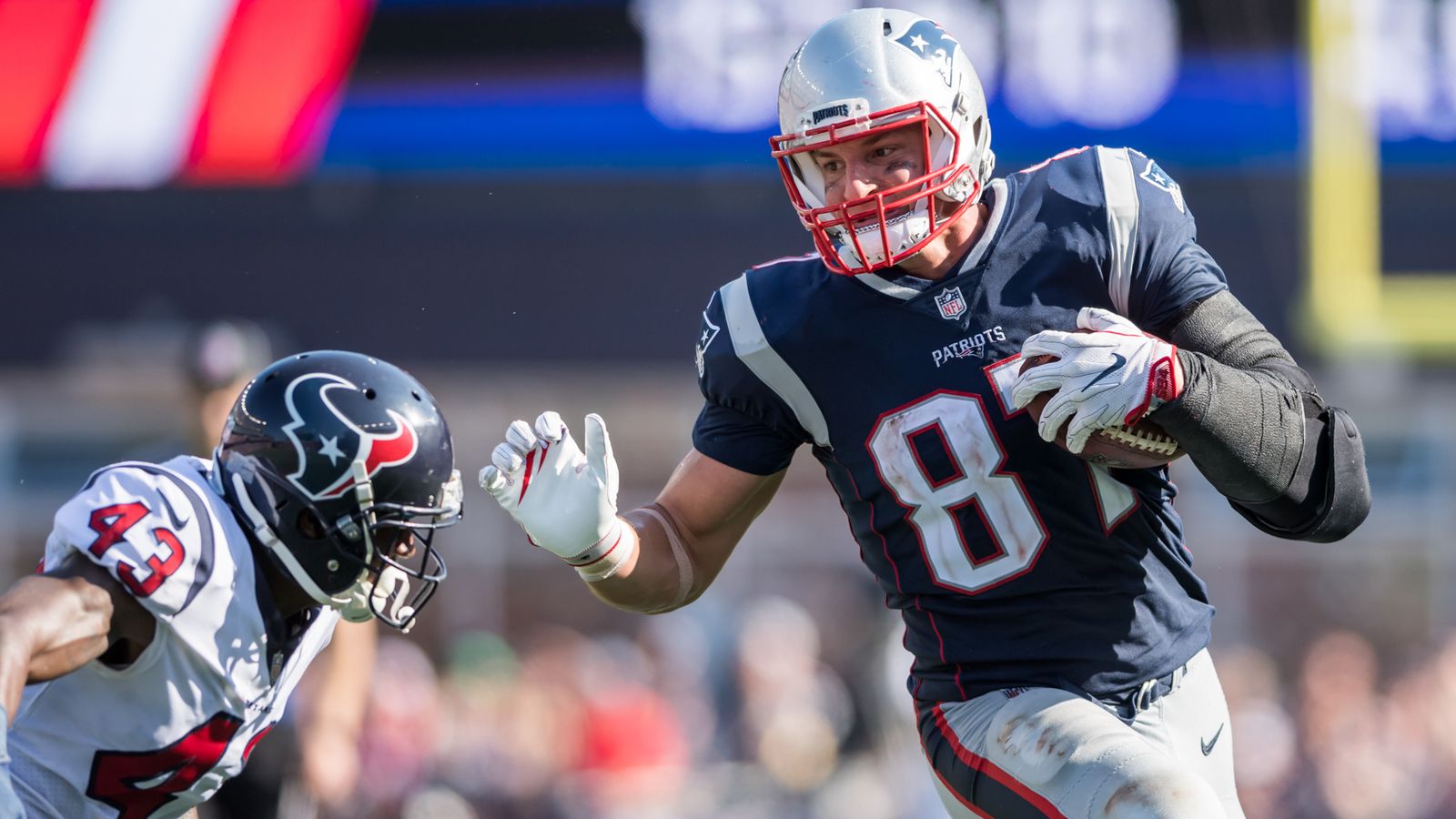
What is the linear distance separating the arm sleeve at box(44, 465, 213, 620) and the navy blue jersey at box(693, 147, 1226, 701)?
104 centimetres

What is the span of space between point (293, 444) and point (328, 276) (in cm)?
791

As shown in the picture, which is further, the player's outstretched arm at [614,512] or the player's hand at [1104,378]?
the player's outstretched arm at [614,512]

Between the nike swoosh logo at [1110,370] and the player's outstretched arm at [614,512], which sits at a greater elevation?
the nike swoosh logo at [1110,370]

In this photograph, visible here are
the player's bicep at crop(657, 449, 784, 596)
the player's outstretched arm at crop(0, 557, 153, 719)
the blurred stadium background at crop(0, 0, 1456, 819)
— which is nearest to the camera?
the player's outstretched arm at crop(0, 557, 153, 719)

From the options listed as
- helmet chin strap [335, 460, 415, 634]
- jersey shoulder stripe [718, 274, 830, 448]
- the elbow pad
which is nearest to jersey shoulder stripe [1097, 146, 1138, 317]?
the elbow pad

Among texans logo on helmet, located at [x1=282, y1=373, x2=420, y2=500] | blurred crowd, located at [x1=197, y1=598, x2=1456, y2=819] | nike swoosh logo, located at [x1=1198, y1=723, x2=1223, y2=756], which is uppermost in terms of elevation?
texans logo on helmet, located at [x1=282, y1=373, x2=420, y2=500]

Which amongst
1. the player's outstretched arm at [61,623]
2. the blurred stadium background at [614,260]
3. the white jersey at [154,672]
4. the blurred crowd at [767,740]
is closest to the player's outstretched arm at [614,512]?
the white jersey at [154,672]

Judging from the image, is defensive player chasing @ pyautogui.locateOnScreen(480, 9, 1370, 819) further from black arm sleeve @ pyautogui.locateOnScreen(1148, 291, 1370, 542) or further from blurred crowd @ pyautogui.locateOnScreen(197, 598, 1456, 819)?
blurred crowd @ pyautogui.locateOnScreen(197, 598, 1456, 819)

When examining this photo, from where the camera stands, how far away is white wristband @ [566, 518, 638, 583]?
3242 mm

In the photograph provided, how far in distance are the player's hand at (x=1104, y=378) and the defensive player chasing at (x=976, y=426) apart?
0.34 ft

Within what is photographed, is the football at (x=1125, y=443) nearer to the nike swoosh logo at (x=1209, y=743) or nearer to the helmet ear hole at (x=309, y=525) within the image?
the nike swoosh logo at (x=1209, y=743)

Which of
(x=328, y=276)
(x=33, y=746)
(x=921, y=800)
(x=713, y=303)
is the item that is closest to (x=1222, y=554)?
(x=921, y=800)

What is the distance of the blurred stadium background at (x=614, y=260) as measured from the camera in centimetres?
831

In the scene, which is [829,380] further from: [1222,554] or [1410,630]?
[1410,630]
